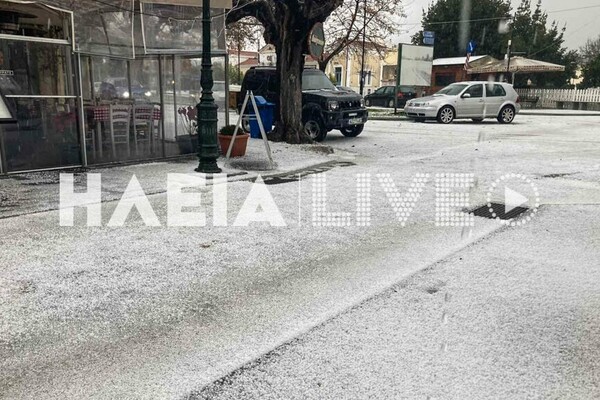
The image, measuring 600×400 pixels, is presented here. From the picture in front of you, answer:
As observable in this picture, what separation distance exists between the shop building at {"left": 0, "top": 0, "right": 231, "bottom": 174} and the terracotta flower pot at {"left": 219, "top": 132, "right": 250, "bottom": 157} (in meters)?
0.83

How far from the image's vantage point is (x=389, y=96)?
3606 cm

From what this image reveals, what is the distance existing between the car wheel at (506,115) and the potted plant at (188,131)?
48.9 feet

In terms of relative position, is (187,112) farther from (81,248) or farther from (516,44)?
(516,44)

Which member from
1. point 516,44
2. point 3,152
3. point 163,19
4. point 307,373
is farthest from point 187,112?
point 516,44

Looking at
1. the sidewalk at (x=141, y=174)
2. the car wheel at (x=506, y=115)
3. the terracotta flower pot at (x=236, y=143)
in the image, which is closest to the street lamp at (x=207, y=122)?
the sidewalk at (x=141, y=174)

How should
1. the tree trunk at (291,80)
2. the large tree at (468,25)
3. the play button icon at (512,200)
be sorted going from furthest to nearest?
the large tree at (468,25) < the tree trunk at (291,80) < the play button icon at (512,200)

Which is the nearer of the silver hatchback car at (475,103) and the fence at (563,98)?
the silver hatchback car at (475,103)

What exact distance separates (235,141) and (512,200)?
5.81m

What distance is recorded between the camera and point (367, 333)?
3.35m

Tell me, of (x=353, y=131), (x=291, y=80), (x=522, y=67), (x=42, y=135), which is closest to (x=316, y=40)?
(x=291, y=80)

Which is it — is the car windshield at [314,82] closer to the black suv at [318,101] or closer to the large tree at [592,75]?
the black suv at [318,101]

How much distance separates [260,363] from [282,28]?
36.4 feet

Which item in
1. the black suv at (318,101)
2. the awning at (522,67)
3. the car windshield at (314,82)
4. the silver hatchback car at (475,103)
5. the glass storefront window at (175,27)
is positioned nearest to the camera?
the glass storefront window at (175,27)

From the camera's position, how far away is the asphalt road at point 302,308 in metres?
2.82
